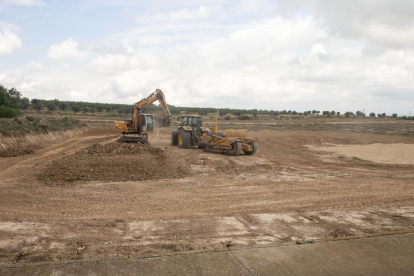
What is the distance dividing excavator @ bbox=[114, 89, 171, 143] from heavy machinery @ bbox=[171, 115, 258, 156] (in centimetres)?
159

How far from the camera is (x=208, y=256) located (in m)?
4.71

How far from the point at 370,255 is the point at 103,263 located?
13.1 feet

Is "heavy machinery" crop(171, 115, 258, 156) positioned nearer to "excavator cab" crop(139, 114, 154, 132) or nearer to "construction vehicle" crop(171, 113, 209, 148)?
"construction vehicle" crop(171, 113, 209, 148)

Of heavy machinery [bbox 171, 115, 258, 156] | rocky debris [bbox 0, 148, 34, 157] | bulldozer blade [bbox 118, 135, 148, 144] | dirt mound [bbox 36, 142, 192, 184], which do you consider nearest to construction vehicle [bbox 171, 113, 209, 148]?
heavy machinery [bbox 171, 115, 258, 156]

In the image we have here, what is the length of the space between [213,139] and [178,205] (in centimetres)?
1140

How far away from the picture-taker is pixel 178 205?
26.2 feet

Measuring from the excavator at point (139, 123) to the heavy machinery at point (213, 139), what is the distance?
5.21 ft

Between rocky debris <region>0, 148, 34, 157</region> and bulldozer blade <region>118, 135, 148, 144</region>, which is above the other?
bulldozer blade <region>118, 135, 148, 144</region>

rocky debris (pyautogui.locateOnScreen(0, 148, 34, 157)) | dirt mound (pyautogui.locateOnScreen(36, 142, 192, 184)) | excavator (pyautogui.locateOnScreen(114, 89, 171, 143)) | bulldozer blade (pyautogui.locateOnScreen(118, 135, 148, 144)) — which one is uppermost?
excavator (pyautogui.locateOnScreen(114, 89, 171, 143))

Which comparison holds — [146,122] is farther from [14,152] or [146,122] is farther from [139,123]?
[14,152]

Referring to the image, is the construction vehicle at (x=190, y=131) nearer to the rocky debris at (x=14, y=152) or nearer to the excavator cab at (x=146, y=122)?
the excavator cab at (x=146, y=122)

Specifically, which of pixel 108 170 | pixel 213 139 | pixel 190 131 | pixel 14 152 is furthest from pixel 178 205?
pixel 190 131

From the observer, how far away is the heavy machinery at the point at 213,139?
18219mm

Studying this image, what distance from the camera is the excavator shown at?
2059 centimetres
